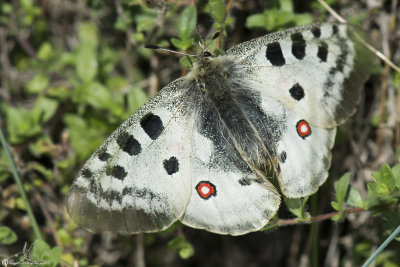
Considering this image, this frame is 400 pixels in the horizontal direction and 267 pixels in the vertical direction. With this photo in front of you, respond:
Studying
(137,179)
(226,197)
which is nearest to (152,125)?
(137,179)

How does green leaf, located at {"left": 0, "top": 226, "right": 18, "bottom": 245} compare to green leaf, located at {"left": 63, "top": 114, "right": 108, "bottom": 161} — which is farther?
green leaf, located at {"left": 63, "top": 114, "right": 108, "bottom": 161}

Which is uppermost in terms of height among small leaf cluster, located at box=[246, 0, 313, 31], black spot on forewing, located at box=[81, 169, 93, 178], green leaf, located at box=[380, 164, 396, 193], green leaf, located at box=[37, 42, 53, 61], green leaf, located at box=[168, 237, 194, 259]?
green leaf, located at box=[37, 42, 53, 61]

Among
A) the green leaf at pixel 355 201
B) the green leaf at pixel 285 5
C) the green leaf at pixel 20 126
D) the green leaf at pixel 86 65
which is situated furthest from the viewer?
the green leaf at pixel 86 65

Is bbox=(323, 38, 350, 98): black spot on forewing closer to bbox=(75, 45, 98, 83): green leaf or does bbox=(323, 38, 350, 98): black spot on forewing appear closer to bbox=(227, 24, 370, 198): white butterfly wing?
bbox=(227, 24, 370, 198): white butterfly wing

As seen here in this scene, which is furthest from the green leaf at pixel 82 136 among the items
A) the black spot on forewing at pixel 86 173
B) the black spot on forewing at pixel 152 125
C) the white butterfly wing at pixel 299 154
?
the white butterfly wing at pixel 299 154

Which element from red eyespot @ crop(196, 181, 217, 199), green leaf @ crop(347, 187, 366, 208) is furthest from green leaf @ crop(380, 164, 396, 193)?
red eyespot @ crop(196, 181, 217, 199)

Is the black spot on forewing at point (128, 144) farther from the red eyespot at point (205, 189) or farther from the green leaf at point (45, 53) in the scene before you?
the green leaf at point (45, 53)
